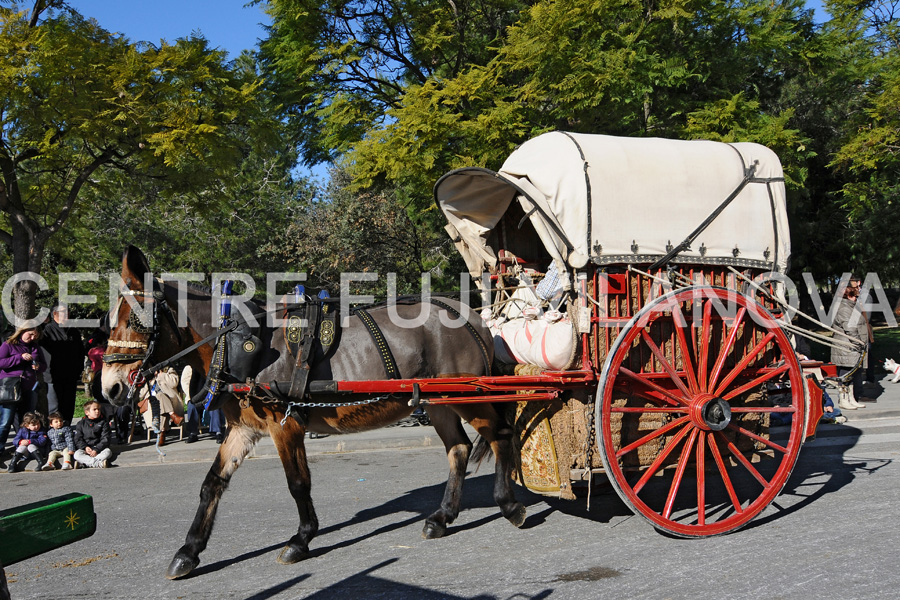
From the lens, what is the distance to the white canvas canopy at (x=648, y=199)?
529 centimetres

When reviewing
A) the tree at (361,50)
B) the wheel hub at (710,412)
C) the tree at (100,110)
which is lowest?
the wheel hub at (710,412)

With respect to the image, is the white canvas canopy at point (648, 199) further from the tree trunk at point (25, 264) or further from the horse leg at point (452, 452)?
the tree trunk at point (25, 264)

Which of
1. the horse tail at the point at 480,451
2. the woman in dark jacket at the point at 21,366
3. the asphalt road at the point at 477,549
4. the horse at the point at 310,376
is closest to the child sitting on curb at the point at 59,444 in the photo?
the woman in dark jacket at the point at 21,366

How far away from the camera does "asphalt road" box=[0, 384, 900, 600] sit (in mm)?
4344

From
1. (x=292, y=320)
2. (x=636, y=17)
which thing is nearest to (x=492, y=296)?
(x=292, y=320)

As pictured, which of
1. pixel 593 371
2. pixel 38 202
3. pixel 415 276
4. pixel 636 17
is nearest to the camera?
pixel 593 371

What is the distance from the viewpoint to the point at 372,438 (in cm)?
1036

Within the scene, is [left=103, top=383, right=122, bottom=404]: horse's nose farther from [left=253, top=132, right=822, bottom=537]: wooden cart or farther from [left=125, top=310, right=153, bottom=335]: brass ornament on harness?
[left=253, top=132, right=822, bottom=537]: wooden cart

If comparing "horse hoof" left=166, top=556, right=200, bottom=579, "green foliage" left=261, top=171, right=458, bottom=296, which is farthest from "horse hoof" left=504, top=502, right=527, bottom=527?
"green foliage" left=261, top=171, right=458, bottom=296

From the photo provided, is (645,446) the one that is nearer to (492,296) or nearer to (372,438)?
(492,296)

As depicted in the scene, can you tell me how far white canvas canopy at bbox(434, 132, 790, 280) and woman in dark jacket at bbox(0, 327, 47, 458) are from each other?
6.31m

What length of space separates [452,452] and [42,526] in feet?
12.8

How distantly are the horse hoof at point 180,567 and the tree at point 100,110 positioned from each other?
7.29 m

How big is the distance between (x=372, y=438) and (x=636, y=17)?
284 inches
